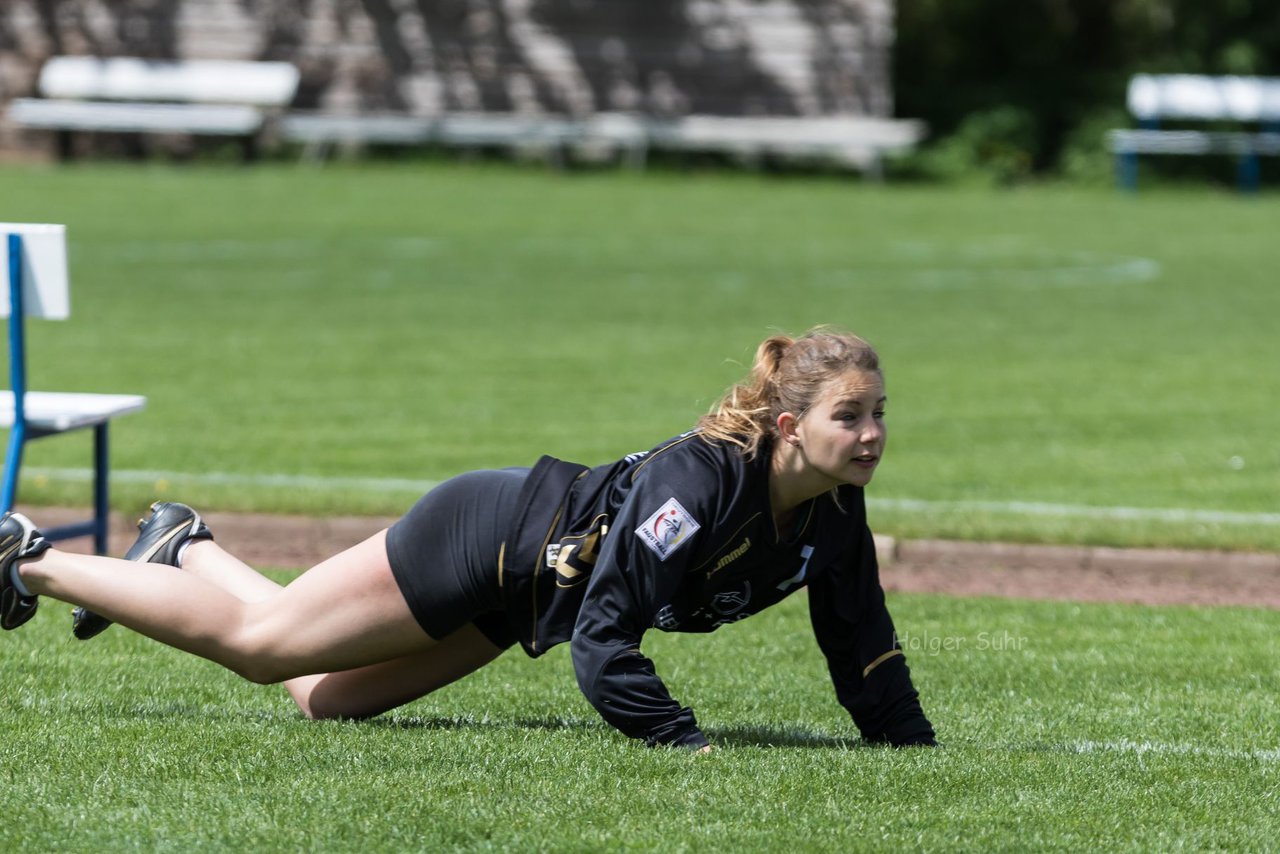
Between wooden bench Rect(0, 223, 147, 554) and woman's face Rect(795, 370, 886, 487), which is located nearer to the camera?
woman's face Rect(795, 370, 886, 487)

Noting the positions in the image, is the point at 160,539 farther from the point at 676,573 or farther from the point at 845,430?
the point at 845,430

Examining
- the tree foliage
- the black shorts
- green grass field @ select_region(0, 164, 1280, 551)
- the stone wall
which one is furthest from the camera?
the tree foliage

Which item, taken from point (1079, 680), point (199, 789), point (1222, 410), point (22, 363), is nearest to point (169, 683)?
point (199, 789)

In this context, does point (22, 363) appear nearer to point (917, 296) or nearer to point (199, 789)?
point (199, 789)

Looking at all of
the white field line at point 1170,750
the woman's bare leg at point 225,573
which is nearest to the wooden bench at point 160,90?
the woman's bare leg at point 225,573

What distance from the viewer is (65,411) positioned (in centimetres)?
775

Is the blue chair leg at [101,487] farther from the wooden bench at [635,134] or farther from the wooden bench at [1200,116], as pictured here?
the wooden bench at [1200,116]

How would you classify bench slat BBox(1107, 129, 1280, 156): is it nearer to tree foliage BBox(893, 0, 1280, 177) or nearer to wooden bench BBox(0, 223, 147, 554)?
tree foliage BBox(893, 0, 1280, 177)

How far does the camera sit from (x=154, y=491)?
29.9 feet

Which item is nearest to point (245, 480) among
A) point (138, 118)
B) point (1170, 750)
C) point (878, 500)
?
point (878, 500)

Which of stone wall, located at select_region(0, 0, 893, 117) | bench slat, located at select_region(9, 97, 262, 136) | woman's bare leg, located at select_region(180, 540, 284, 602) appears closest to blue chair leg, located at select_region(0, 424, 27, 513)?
woman's bare leg, located at select_region(180, 540, 284, 602)

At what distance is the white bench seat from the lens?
25.1 ft

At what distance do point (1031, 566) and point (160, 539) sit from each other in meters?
4.04

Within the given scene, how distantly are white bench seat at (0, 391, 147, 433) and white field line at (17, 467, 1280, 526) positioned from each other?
1.20 meters
